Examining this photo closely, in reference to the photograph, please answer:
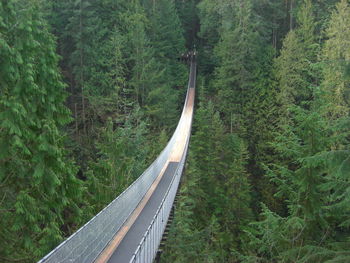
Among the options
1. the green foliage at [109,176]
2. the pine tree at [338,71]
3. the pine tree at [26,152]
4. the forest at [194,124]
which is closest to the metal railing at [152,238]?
the pine tree at [26,152]

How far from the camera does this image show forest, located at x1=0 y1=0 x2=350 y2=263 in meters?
8.91

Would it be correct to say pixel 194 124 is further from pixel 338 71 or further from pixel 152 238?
pixel 152 238

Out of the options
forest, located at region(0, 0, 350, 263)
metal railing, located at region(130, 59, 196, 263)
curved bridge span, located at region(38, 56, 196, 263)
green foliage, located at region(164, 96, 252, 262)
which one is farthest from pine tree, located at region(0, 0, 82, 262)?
green foliage, located at region(164, 96, 252, 262)

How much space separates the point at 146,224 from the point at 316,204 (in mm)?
5327

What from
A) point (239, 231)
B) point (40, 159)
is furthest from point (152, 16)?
point (40, 159)

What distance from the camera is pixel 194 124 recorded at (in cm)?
2700

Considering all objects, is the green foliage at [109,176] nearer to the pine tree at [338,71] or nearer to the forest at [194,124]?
the forest at [194,124]

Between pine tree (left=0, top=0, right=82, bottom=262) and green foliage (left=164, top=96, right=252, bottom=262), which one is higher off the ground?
pine tree (left=0, top=0, right=82, bottom=262)

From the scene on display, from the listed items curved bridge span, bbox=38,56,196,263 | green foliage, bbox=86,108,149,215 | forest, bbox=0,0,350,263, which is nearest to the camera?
→ curved bridge span, bbox=38,56,196,263

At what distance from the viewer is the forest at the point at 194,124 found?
29.2 feet

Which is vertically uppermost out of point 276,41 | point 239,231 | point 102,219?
point 276,41

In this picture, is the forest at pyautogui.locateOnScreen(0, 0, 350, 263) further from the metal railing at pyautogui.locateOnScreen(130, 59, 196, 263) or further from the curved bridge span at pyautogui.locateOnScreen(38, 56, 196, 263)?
the metal railing at pyautogui.locateOnScreen(130, 59, 196, 263)

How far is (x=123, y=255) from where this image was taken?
8.10m

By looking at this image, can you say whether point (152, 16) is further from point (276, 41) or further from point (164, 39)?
point (276, 41)
